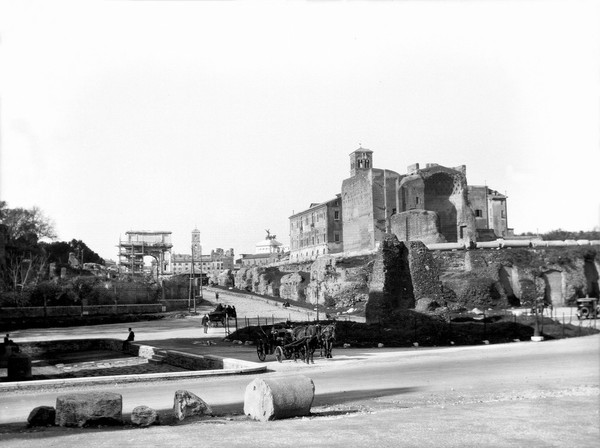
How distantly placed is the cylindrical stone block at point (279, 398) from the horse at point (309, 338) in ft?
27.2

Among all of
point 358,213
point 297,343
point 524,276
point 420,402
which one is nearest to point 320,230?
point 358,213

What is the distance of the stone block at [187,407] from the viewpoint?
8.65 m

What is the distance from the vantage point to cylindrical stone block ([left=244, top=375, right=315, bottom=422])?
8.27 metres

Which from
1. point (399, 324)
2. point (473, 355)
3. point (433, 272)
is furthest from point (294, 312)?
point (473, 355)

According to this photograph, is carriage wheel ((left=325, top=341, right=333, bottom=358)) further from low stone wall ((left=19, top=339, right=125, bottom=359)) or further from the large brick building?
the large brick building

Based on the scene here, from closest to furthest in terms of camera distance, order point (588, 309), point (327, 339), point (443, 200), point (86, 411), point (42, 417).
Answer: point (86, 411) → point (42, 417) → point (327, 339) → point (588, 309) → point (443, 200)

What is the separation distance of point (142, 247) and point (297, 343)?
69.5 meters

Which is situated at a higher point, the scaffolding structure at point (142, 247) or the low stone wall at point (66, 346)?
the scaffolding structure at point (142, 247)

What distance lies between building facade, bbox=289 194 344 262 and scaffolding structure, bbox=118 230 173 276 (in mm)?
18021

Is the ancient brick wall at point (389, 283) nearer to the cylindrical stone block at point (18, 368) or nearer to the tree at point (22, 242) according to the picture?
the cylindrical stone block at point (18, 368)

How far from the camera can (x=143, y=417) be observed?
8.18m

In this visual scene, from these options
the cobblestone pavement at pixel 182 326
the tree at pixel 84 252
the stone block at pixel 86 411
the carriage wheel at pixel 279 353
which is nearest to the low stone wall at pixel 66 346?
the cobblestone pavement at pixel 182 326

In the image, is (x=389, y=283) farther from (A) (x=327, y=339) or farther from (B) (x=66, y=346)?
(B) (x=66, y=346)

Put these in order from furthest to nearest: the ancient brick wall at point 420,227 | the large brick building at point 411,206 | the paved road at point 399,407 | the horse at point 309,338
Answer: the large brick building at point 411,206, the ancient brick wall at point 420,227, the horse at point 309,338, the paved road at point 399,407
